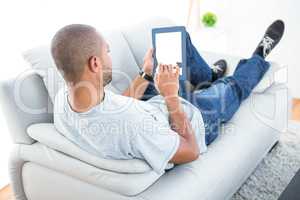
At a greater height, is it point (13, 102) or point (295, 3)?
point (295, 3)

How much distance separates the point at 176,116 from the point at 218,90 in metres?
0.49

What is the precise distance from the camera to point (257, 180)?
1.85 metres

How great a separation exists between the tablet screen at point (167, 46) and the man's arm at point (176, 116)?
0.28 metres

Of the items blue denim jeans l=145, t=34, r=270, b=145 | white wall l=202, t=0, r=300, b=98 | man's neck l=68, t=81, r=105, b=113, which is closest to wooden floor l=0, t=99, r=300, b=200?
white wall l=202, t=0, r=300, b=98

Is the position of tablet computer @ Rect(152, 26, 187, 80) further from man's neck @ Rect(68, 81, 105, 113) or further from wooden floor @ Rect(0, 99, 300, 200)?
wooden floor @ Rect(0, 99, 300, 200)

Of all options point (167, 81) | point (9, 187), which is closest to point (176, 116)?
point (167, 81)

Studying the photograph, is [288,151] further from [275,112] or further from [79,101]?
[79,101]

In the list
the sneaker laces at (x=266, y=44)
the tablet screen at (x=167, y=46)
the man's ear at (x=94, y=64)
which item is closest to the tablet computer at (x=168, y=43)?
the tablet screen at (x=167, y=46)

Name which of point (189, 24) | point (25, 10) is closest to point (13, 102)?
point (25, 10)

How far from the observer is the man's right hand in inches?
52.9

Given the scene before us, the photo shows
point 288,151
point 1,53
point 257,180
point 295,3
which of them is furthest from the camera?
point 295,3

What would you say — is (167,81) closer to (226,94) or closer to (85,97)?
(85,97)

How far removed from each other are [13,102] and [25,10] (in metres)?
0.58

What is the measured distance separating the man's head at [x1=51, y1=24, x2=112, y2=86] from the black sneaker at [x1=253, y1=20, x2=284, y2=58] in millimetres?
1158
